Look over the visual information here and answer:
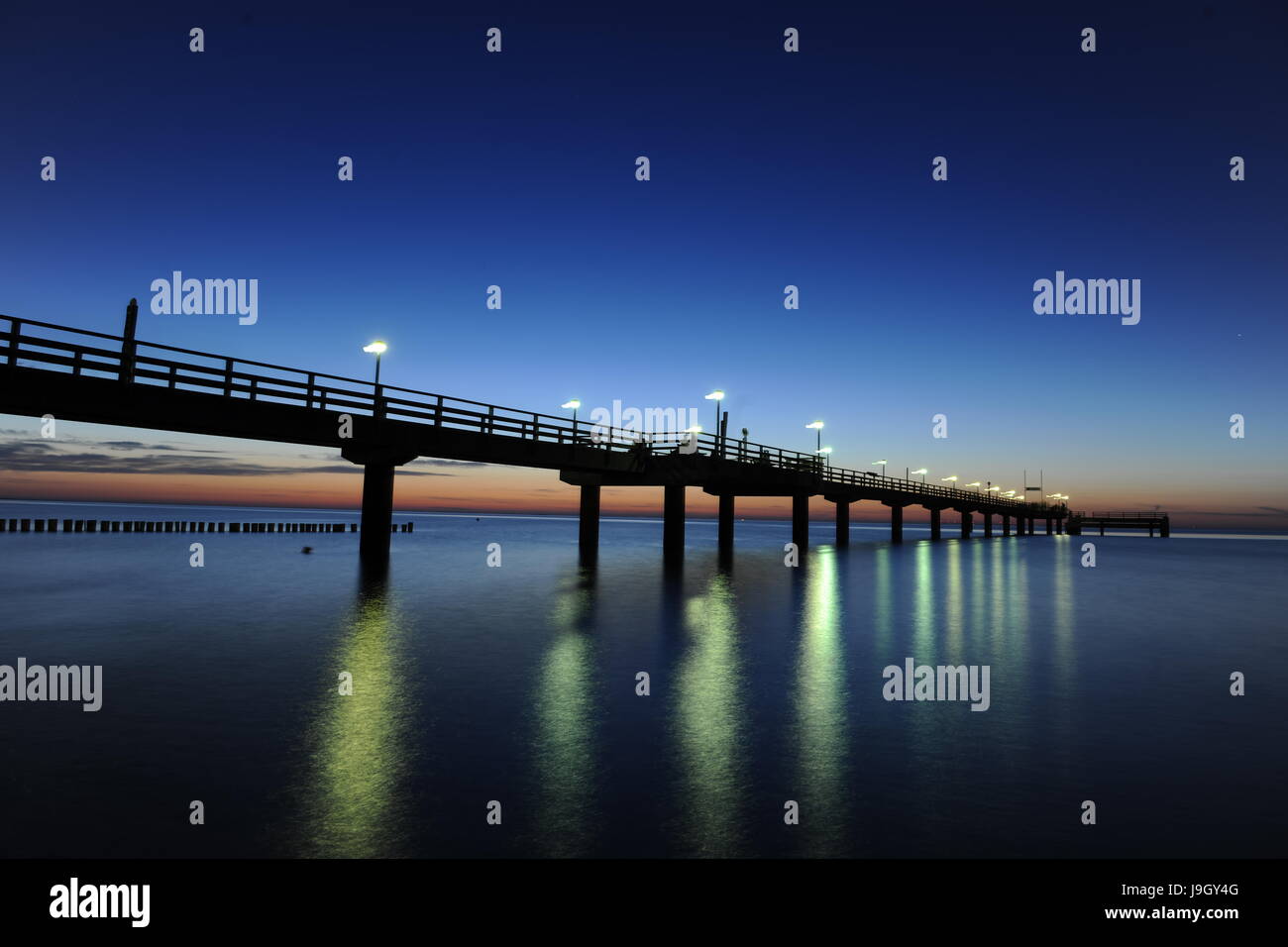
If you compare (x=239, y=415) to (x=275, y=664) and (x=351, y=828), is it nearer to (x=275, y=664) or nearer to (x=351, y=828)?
(x=275, y=664)

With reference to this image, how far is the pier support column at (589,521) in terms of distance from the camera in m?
40.5

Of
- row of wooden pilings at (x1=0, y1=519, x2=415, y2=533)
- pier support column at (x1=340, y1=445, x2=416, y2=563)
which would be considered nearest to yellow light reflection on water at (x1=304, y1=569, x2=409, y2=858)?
pier support column at (x1=340, y1=445, x2=416, y2=563)

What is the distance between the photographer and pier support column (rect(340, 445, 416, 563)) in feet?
87.9

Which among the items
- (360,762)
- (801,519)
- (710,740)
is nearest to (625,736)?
(710,740)

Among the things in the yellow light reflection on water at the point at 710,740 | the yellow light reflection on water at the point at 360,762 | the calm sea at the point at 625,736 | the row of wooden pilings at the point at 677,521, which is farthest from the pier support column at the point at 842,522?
the yellow light reflection on water at the point at 360,762

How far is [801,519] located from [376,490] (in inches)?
1230

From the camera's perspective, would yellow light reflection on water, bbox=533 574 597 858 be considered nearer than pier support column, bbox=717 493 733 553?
Yes

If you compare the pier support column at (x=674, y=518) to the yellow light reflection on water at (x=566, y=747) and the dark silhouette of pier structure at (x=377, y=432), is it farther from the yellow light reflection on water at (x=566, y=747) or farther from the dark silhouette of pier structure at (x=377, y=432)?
the yellow light reflection on water at (x=566, y=747)

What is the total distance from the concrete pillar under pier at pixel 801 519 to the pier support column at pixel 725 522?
5184mm

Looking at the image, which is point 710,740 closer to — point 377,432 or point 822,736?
point 822,736

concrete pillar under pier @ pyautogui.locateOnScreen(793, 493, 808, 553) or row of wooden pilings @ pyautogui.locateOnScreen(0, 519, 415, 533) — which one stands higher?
concrete pillar under pier @ pyautogui.locateOnScreen(793, 493, 808, 553)

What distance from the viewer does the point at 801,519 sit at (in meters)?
50.3

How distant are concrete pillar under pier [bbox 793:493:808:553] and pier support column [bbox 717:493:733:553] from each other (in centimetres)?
518

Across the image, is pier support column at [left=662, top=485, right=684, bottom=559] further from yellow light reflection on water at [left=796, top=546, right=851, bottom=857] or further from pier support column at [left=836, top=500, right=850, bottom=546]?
pier support column at [left=836, top=500, right=850, bottom=546]
